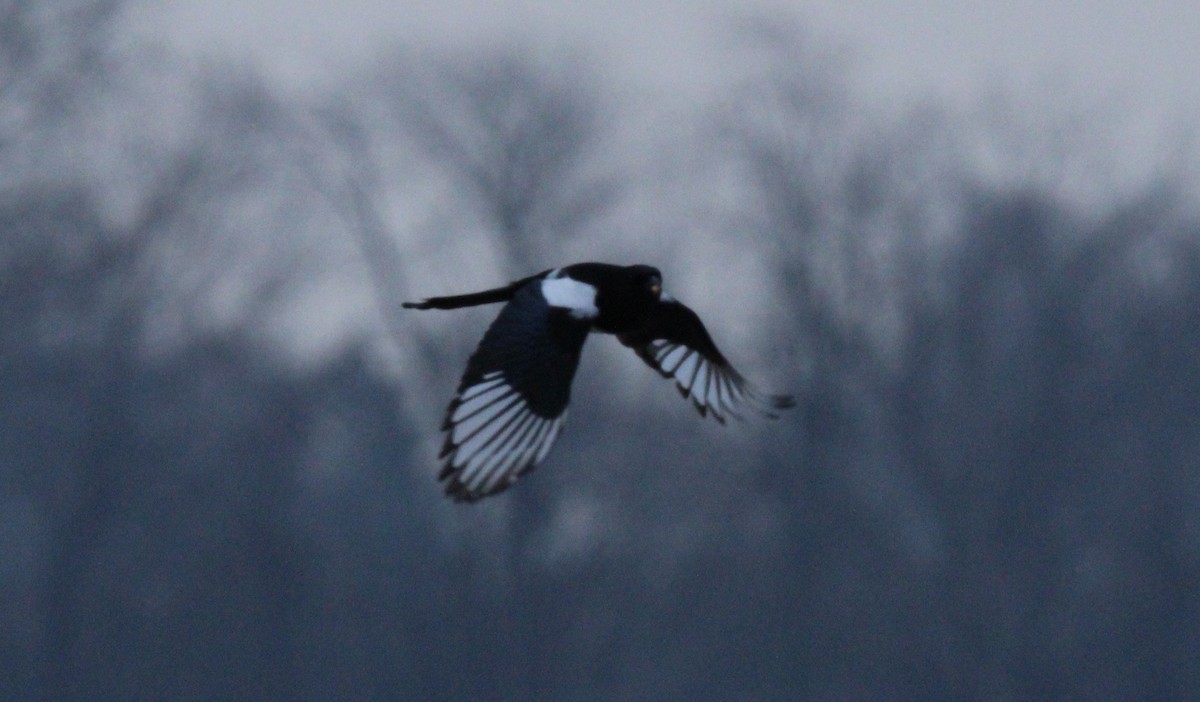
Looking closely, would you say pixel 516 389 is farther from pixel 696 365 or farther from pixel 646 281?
pixel 696 365

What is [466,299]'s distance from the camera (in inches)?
251

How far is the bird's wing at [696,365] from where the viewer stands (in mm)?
7109

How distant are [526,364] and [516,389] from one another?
6 cm

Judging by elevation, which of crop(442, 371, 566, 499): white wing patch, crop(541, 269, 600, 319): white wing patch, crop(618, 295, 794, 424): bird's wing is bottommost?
crop(442, 371, 566, 499): white wing patch

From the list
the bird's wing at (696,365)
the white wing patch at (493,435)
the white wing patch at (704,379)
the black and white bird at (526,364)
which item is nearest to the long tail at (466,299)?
the black and white bird at (526,364)

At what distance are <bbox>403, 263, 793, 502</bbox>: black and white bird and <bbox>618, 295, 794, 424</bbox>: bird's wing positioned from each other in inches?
17.1

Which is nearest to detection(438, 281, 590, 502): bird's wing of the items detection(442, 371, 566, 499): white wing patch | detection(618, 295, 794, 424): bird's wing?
detection(442, 371, 566, 499): white wing patch

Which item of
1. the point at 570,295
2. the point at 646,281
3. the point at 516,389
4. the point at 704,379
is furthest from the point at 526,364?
the point at 704,379

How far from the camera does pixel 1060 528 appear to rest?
2300 centimetres

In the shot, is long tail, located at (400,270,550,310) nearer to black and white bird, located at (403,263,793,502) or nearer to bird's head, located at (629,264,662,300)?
black and white bird, located at (403,263,793,502)

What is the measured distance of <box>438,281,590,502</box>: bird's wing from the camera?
6.21 metres

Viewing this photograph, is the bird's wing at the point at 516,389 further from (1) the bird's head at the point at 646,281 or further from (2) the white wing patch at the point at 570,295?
(1) the bird's head at the point at 646,281

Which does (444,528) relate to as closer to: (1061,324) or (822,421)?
(822,421)

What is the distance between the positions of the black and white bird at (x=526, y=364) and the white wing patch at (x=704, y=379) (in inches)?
24.8
